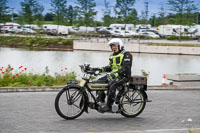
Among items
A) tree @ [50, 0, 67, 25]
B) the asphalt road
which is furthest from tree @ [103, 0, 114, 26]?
the asphalt road

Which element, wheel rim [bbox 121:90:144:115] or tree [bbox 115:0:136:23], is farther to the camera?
tree [bbox 115:0:136:23]

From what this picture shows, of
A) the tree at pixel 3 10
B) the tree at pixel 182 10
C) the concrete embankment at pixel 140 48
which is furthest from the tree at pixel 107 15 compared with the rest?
the concrete embankment at pixel 140 48

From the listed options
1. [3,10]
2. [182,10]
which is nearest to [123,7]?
[182,10]

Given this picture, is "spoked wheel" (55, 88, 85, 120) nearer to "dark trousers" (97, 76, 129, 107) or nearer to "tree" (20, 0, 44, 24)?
"dark trousers" (97, 76, 129, 107)

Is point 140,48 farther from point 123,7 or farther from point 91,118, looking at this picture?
point 91,118

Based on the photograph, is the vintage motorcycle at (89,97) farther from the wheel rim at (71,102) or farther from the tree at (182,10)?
the tree at (182,10)

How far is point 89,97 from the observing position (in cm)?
824

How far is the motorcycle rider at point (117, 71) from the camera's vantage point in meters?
7.92

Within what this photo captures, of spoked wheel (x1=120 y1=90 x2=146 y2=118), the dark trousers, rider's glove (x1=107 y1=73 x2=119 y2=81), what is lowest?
spoked wheel (x1=120 y1=90 x2=146 y2=118)

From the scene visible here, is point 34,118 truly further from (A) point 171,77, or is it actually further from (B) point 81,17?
(B) point 81,17

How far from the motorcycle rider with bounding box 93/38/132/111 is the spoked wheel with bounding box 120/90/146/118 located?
0.37 meters

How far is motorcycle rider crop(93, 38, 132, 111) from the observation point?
7.92m

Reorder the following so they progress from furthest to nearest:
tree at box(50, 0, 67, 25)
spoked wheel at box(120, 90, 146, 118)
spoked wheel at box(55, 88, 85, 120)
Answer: tree at box(50, 0, 67, 25) → spoked wheel at box(120, 90, 146, 118) → spoked wheel at box(55, 88, 85, 120)

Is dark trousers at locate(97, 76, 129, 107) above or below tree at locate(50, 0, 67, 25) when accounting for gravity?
below
